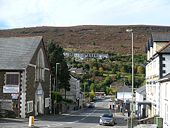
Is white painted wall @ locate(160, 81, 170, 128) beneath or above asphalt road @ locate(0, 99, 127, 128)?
above

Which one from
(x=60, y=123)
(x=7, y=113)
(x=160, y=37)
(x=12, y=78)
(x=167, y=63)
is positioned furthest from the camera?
(x=12, y=78)

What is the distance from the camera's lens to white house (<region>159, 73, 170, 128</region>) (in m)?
33.3

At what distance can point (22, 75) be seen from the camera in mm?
55062

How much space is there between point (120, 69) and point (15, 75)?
448ft

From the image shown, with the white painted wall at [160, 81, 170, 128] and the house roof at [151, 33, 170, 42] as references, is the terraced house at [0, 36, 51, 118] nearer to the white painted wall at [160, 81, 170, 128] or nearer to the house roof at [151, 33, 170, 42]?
the house roof at [151, 33, 170, 42]

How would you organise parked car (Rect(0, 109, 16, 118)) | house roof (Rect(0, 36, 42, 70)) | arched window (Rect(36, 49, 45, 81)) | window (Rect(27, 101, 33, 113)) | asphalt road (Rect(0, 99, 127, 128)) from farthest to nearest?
arched window (Rect(36, 49, 45, 81)) → window (Rect(27, 101, 33, 113)) → house roof (Rect(0, 36, 42, 70)) → parked car (Rect(0, 109, 16, 118)) → asphalt road (Rect(0, 99, 127, 128))

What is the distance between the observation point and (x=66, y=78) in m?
91.9

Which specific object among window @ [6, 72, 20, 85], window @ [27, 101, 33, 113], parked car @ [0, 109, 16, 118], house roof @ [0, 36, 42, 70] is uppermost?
house roof @ [0, 36, 42, 70]

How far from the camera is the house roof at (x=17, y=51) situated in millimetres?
55469

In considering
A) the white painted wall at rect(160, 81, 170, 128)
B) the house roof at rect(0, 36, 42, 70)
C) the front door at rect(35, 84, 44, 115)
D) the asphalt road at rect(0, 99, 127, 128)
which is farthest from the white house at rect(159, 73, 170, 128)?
the front door at rect(35, 84, 44, 115)

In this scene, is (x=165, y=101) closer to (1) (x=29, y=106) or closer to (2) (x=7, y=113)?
(2) (x=7, y=113)

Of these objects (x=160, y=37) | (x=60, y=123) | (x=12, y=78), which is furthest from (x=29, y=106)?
(x=160, y=37)

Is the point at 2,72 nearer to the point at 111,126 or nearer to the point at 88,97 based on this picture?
the point at 111,126

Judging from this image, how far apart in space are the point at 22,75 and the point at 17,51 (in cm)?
484
